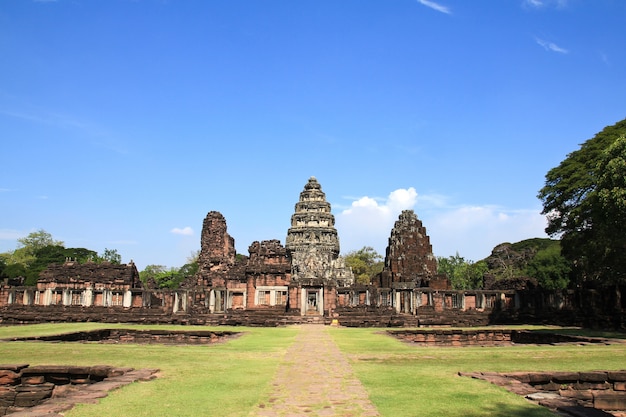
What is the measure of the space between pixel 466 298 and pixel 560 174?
425 inches

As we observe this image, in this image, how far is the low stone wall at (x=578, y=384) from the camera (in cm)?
905

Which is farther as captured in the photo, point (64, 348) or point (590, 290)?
point (590, 290)

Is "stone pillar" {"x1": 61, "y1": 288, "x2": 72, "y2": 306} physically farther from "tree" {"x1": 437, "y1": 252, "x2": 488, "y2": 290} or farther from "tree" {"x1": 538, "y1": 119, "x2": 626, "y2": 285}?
"tree" {"x1": 437, "y1": 252, "x2": 488, "y2": 290}

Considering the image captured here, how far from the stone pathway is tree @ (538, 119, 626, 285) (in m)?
13.3

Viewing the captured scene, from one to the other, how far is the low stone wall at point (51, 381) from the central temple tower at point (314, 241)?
63621 millimetres

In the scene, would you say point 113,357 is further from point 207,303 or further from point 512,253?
point 512,253

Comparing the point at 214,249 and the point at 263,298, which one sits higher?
the point at 214,249

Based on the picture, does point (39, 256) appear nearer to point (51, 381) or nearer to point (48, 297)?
point (48, 297)

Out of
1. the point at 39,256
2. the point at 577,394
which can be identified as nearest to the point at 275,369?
the point at 577,394

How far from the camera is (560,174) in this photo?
33719 millimetres

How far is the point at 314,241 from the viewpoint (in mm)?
87750

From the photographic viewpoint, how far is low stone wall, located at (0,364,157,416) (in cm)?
907

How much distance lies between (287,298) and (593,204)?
21.3 metres

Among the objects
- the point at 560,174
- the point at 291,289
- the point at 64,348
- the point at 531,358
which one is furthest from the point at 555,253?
the point at 64,348
